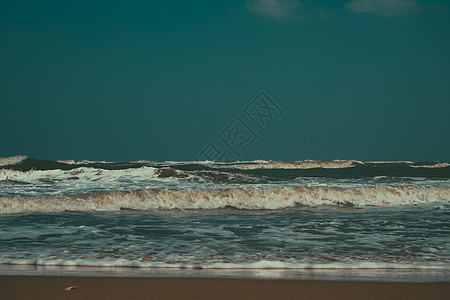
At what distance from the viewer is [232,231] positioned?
22.3 feet

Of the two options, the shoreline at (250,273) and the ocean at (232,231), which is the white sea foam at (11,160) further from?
the shoreline at (250,273)

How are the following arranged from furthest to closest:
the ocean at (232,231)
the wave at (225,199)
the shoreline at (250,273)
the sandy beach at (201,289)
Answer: the wave at (225,199) < the ocean at (232,231) < the shoreline at (250,273) < the sandy beach at (201,289)

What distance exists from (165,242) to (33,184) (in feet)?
34.6

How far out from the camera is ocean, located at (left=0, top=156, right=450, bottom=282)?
463cm

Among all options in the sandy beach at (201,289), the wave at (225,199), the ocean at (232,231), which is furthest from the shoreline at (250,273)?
the wave at (225,199)

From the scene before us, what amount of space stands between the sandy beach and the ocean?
1.07 feet

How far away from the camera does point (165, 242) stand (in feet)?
19.2

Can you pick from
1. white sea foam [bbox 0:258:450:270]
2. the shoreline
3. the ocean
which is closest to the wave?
the ocean

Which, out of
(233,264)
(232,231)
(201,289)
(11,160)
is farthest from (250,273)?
(11,160)

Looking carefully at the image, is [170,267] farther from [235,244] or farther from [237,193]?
[237,193]

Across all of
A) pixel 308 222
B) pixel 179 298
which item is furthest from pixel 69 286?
pixel 308 222

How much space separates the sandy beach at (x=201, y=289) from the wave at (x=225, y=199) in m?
6.13

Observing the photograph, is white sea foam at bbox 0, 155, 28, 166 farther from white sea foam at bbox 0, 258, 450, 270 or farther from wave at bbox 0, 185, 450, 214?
white sea foam at bbox 0, 258, 450, 270

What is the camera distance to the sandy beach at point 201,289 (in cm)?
356
